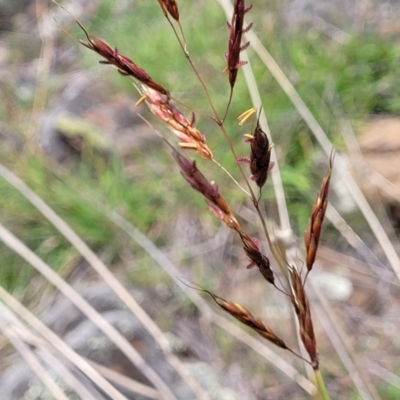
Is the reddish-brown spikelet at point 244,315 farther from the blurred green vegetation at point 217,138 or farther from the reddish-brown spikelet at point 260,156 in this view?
the blurred green vegetation at point 217,138

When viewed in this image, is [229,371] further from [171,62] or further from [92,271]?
[171,62]

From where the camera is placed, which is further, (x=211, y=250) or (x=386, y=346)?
(x=211, y=250)

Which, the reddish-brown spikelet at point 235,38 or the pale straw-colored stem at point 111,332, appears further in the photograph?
the pale straw-colored stem at point 111,332

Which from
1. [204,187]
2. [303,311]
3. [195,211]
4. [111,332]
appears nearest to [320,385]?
[303,311]

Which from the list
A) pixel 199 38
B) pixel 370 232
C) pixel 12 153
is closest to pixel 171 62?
pixel 199 38

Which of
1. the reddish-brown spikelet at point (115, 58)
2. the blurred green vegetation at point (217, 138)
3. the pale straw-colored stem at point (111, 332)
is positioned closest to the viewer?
the reddish-brown spikelet at point (115, 58)

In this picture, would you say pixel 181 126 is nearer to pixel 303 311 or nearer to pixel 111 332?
pixel 303 311

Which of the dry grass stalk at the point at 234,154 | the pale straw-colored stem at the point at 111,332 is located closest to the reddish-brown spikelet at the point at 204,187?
the dry grass stalk at the point at 234,154
